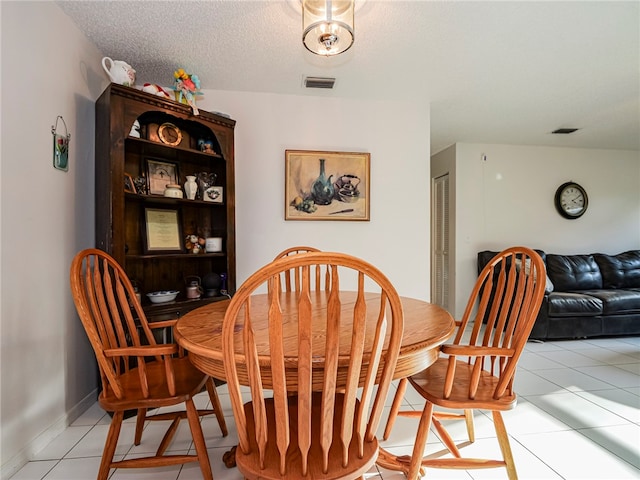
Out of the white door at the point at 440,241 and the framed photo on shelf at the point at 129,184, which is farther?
the white door at the point at 440,241

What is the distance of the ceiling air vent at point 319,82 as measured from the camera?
260 centimetres

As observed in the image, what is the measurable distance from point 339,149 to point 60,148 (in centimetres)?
203

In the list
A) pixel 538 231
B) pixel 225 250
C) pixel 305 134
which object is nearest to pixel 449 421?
pixel 225 250

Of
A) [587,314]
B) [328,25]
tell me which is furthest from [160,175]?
[587,314]

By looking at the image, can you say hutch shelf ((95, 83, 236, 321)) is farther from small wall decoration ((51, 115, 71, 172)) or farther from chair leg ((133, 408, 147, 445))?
chair leg ((133, 408, 147, 445))

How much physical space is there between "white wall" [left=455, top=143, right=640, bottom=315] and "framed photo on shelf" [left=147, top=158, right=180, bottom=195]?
3.47 meters

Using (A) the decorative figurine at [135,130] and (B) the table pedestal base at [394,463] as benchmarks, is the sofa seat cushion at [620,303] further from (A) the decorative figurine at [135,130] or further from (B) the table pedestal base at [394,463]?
(A) the decorative figurine at [135,130]

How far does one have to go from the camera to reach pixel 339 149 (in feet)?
9.70

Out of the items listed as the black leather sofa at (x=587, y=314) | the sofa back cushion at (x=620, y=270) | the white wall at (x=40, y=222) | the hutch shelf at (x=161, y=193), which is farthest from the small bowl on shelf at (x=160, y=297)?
the sofa back cushion at (x=620, y=270)

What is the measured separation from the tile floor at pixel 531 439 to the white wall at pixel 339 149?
119 centimetres

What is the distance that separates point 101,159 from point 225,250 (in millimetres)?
996

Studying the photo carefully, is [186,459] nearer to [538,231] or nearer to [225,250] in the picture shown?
[225,250]

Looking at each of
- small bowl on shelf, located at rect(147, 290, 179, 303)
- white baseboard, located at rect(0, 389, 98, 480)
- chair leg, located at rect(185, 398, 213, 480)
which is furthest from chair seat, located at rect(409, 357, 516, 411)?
white baseboard, located at rect(0, 389, 98, 480)

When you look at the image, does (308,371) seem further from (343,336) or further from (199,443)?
(199,443)
